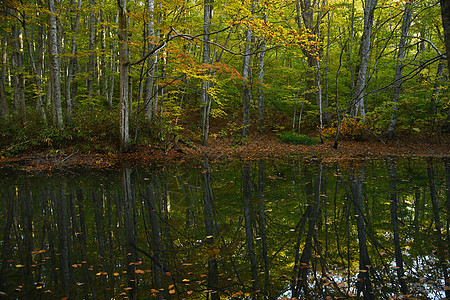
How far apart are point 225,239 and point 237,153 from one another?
9.99m

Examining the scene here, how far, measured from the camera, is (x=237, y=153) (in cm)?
1380

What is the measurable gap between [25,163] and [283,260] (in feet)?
34.6

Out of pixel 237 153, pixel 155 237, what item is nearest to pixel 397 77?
pixel 237 153

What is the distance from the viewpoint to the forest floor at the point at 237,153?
10.3 metres

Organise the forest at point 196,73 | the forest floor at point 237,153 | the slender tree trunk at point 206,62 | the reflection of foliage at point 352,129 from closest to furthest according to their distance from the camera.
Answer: the forest floor at point 237,153
the forest at point 196,73
the slender tree trunk at point 206,62
the reflection of foliage at point 352,129

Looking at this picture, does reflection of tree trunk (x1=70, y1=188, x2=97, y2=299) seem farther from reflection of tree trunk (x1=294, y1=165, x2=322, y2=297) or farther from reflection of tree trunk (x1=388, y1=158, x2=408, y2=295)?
reflection of tree trunk (x1=388, y1=158, x2=408, y2=295)

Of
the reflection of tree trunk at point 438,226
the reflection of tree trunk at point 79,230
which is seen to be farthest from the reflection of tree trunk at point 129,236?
the reflection of tree trunk at point 438,226

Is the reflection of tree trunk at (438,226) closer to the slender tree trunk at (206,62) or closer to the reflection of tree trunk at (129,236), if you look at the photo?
the reflection of tree trunk at (129,236)

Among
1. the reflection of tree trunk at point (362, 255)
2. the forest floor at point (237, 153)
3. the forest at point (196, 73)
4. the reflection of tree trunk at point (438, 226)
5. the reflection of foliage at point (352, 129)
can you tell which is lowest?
the forest floor at point (237, 153)

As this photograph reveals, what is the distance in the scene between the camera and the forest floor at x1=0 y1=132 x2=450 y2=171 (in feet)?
33.7

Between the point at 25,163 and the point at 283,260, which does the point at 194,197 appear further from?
the point at 25,163

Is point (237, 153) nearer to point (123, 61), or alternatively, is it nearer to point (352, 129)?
point (123, 61)

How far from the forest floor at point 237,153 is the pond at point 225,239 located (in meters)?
3.28

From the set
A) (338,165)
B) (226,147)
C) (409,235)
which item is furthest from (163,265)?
(226,147)
